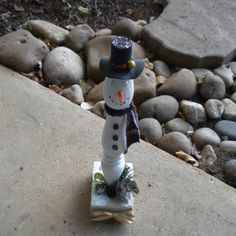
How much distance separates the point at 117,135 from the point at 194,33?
3.73 feet

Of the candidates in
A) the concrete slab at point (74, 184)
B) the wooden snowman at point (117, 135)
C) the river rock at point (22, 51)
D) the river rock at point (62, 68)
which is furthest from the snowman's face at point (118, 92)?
the river rock at point (22, 51)

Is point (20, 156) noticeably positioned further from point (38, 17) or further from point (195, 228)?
point (38, 17)

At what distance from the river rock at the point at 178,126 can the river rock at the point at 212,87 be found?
209 mm

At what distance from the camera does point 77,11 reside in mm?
2359

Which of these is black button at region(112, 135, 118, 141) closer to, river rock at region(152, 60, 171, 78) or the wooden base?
the wooden base

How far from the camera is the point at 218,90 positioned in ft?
6.26

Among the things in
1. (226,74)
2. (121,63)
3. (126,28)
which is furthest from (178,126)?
(121,63)

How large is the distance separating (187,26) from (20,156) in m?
1.16

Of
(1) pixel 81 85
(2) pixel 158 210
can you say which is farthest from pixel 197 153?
(1) pixel 81 85

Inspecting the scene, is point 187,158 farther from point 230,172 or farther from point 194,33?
point 194,33

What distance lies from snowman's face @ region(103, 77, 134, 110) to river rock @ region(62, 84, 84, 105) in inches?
28.5

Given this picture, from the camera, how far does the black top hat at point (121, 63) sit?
41.5 inches

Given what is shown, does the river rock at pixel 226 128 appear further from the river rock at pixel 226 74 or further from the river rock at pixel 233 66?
the river rock at pixel 233 66

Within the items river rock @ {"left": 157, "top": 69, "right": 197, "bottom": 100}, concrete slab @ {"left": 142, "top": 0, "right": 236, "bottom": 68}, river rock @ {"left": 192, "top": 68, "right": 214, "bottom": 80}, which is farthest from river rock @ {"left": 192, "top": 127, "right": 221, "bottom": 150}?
concrete slab @ {"left": 142, "top": 0, "right": 236, "bottom": 68}
